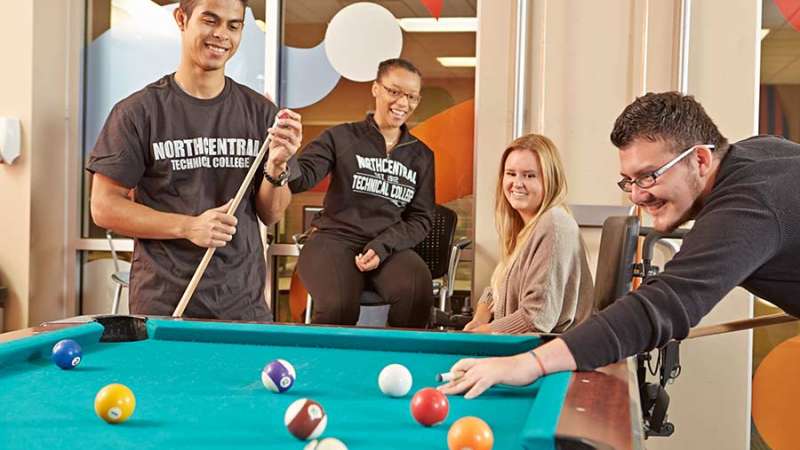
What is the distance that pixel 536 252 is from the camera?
275 cm

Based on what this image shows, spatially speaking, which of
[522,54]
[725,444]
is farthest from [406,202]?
[725,444]

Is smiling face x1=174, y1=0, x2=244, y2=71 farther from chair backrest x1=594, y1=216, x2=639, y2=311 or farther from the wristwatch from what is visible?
chair backrest x1=594, y1=216, x2=639, y2=311

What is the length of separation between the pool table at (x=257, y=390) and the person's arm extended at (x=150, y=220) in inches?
18.9

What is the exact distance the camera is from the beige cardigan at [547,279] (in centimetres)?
269

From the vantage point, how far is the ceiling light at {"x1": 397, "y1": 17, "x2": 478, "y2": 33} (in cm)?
436

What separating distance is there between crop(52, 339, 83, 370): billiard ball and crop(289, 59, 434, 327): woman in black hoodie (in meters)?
1.93

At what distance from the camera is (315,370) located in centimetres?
176

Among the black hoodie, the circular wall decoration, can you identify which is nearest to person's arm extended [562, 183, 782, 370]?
the black hoodie

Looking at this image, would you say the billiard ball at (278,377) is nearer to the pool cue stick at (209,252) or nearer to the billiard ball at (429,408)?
the billiard ball at (429,408)

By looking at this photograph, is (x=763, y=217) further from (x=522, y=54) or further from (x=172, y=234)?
(x=522, y=54)

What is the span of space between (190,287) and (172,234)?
7.3 inches

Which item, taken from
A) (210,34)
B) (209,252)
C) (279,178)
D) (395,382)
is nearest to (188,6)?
(210,34)

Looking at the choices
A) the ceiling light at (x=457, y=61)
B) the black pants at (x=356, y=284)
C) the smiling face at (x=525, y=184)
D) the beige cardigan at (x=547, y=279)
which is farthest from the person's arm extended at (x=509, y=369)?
the ceiling light at (x=457, y=61)

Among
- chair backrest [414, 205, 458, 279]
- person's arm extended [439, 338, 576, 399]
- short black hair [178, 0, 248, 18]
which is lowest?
person's arm extended [439, 338, 576, 399]
